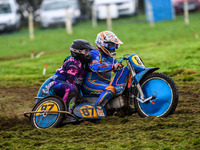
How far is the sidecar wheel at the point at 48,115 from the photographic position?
23.0 feet

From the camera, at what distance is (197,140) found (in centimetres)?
516

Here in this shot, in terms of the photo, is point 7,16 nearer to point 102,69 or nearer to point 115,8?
point 115,8

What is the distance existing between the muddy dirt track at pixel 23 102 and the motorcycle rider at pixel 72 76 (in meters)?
1.07

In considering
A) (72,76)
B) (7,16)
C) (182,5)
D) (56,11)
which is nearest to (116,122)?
(72,76)

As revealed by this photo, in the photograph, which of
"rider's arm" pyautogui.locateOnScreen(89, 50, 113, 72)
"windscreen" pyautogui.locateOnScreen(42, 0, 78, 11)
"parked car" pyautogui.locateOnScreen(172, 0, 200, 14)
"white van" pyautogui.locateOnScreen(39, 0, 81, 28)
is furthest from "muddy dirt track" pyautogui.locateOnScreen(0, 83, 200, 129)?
"parked car" pyautogui.locateOnScreen(172, 0, 200, 14)

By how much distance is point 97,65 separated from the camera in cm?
702

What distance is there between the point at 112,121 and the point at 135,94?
578 millimetres

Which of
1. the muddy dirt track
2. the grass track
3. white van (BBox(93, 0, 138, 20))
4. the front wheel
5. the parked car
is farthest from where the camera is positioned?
the parked car

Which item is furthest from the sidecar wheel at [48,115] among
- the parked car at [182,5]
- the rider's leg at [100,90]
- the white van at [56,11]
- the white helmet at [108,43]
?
the parked car at [182,5]

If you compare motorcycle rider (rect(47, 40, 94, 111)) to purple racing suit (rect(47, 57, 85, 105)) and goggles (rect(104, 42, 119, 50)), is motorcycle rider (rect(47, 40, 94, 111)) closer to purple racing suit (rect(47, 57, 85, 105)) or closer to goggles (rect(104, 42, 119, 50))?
purple racing suit (rect(47, 57, 85, 105))

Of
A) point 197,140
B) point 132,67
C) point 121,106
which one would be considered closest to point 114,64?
point 132,67

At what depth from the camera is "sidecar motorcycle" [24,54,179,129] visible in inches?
262

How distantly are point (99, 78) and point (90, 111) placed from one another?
63 cm

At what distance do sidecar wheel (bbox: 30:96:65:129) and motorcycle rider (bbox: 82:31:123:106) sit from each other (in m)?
0.61
